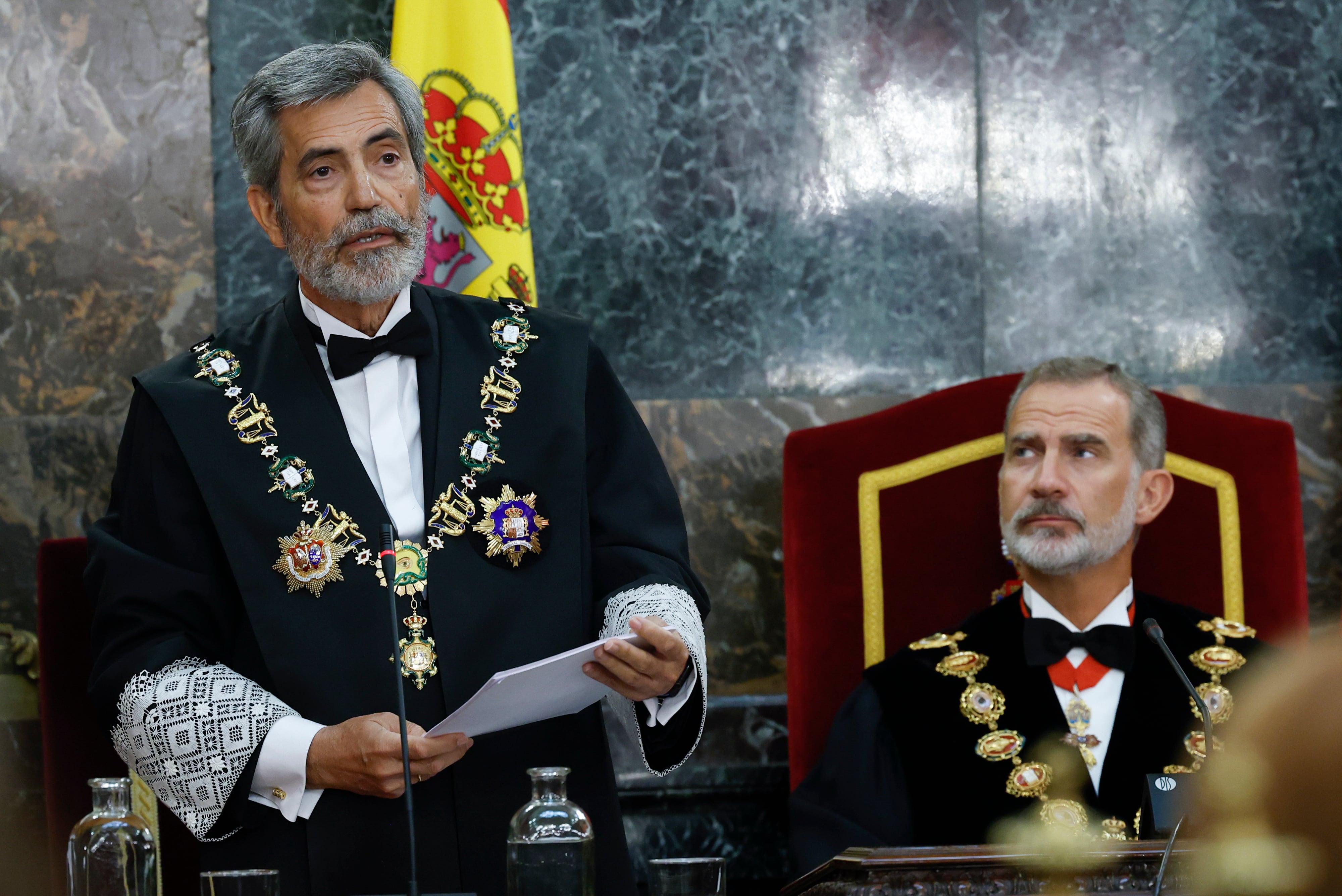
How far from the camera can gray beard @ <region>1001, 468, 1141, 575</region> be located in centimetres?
269

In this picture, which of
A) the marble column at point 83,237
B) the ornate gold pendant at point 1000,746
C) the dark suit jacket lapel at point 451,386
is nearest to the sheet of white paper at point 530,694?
the dark suit jacket lapel at point 451,386

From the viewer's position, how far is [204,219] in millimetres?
3043

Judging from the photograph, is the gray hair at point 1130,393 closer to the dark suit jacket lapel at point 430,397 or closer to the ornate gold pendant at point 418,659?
the dark suit jacket lapel at point 430,397

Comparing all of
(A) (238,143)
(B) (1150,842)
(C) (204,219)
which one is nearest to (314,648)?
(A) (238,143)

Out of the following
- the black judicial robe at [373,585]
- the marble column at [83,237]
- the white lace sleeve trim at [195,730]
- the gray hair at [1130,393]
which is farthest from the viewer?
the marble column at [83,237]

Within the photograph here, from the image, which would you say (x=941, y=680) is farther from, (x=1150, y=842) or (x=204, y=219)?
(x=204, y=219)

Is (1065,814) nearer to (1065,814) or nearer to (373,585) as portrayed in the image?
(1065,814)

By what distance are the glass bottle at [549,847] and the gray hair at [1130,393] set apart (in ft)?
5.30

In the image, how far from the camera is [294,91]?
2.11m

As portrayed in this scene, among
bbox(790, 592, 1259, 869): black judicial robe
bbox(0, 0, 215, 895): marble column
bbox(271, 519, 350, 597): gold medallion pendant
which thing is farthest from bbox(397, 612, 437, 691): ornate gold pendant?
bbox(0, 0, 215, 895): marble column

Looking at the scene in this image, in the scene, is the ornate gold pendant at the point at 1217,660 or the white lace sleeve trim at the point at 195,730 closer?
the white lace sleeve trim at the point at 195,730

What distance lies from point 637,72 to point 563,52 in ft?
0.54

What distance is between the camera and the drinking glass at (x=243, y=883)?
1.37 metres

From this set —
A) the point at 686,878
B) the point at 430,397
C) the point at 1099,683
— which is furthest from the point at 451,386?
the point at 1099,683
